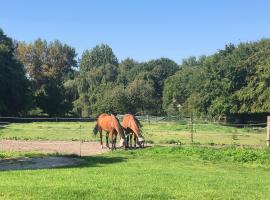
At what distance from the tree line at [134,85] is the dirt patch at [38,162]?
147ft

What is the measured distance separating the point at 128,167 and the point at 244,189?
6032 millimetres

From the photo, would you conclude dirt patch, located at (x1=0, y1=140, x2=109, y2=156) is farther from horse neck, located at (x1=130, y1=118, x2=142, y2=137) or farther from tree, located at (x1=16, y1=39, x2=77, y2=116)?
tree, located at (x1=16, y1=39, x2=77, y2=116)

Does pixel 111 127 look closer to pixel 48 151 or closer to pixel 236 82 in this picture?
pixel 48 151

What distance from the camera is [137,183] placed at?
493 inches

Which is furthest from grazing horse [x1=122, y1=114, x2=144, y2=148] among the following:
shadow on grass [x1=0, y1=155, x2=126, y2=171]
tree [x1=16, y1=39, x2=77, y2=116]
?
tree [x1=16, y1=39, x2=77, y2=116]

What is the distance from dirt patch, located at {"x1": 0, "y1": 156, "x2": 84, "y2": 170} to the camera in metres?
17.1

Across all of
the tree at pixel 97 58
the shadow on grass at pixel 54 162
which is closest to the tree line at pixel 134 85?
the tree at pixel 97 58

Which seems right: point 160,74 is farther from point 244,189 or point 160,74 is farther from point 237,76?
point 244,189

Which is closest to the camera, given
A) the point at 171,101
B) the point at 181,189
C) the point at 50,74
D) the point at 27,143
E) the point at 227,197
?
the point at 227,197

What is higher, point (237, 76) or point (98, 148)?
point (237, 76)

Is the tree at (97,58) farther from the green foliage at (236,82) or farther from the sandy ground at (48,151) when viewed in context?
the sandy ground at (48,151)

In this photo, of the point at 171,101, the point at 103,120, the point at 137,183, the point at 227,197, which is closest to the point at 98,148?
the point at 103,120

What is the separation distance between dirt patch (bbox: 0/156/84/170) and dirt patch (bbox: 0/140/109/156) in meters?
3.27

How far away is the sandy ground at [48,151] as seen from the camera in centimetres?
1770
